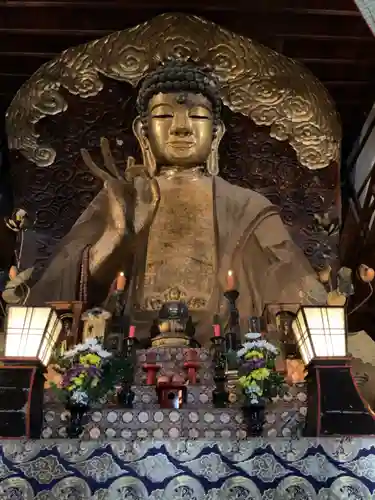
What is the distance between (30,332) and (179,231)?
198 centimetres

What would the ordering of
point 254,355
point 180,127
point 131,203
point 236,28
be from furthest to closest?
point 236,28 → point 180,127 → point 131,203 → point 254,355

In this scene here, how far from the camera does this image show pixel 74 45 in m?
5.59

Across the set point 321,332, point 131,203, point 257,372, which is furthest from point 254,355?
point 131,203

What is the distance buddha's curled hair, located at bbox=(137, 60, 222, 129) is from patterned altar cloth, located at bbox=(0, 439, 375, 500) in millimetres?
3068

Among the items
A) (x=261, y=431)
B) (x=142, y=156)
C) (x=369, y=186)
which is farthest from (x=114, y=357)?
(x=369, y=186)

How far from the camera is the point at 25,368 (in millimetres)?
2936

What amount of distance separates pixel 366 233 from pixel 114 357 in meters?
3.70

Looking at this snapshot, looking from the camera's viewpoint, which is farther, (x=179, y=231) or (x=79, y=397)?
(x=179, y=231)

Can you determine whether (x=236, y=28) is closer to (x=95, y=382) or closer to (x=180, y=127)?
(x=180, y=127)

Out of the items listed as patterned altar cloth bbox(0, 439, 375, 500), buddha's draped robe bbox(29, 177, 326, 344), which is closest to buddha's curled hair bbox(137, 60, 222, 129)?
buddha's draped robe bbox(29, 177, 326, 344)

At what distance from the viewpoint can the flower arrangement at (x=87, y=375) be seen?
2951 mm

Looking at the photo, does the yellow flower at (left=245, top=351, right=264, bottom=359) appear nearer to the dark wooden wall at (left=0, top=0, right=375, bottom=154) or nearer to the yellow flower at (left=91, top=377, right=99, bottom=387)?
the yellow flower at (left=91, top=377, right=99, bottom=387)

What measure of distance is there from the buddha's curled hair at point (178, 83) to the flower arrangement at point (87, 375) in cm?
246

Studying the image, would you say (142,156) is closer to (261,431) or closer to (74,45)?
(74,45)
